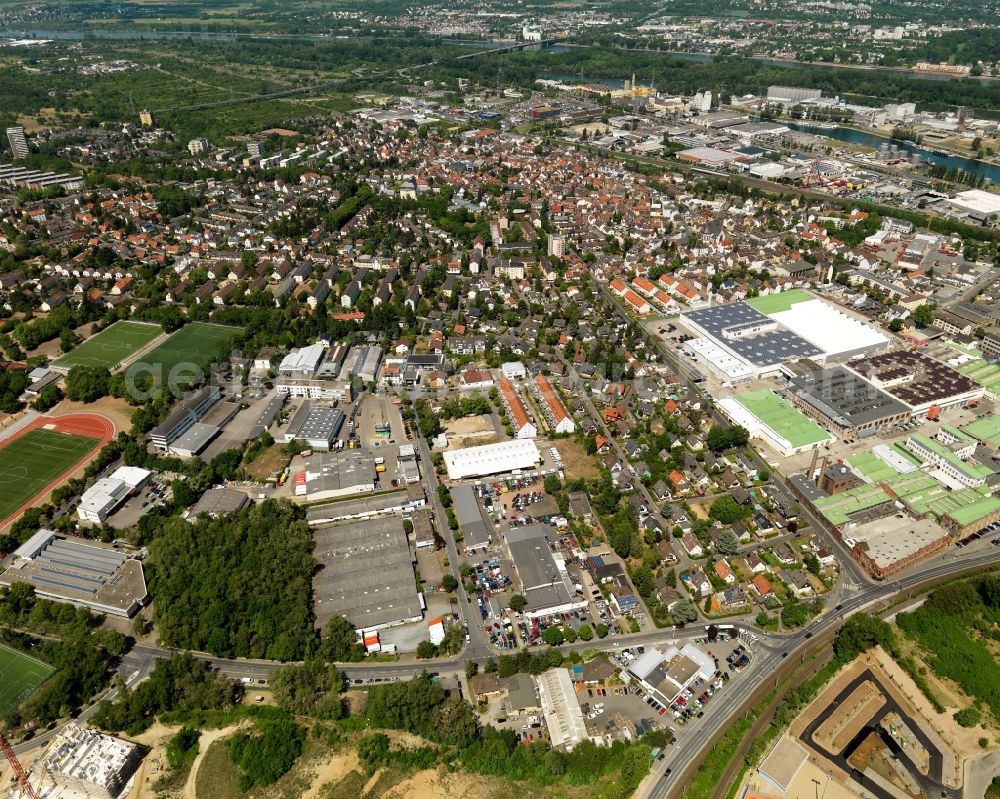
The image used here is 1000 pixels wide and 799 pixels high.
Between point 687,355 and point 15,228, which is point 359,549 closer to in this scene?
point 687,355

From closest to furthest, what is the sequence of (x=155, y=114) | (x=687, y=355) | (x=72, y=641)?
(x=72, y=641)
(x=687, y=355)
(x=155, y=114)

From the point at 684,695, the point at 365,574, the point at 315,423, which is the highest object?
the point at 315,423

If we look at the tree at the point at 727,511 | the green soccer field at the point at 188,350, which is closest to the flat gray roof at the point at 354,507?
the tree at the point at 727,511

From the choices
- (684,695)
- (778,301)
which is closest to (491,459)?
(684,695)

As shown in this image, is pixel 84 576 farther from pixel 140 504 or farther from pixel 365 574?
pixel 365 574

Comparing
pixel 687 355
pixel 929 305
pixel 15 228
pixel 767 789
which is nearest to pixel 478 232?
pixel 687 355

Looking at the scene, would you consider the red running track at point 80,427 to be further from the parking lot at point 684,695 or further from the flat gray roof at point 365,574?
the parking lot at point 684,695

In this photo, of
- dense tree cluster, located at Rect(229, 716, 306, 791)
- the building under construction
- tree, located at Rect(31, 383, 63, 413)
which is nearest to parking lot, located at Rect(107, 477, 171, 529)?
tree, located at Rect(31, 383, 63, 413)
